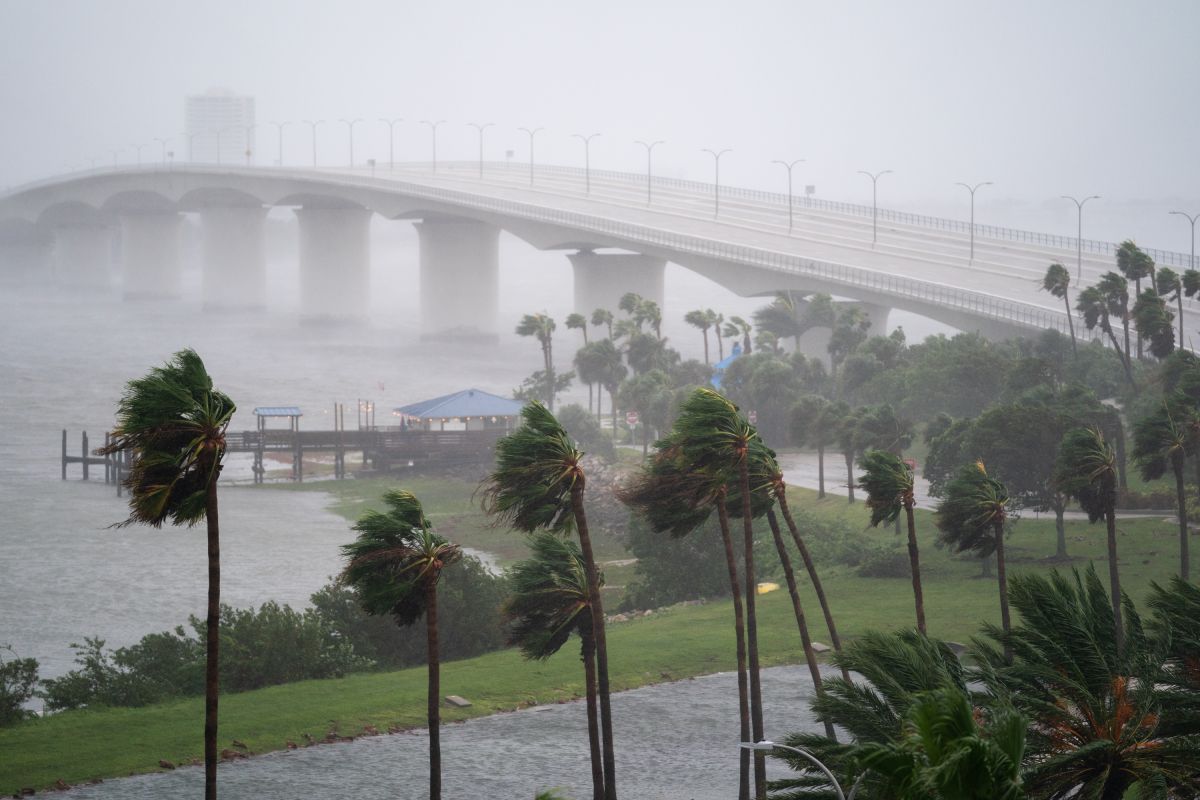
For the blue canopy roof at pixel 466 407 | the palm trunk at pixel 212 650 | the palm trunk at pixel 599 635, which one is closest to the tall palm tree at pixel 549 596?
the palm trunk at pixel 599 635

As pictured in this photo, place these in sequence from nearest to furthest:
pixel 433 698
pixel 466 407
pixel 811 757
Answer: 1. pixel 811 757
2. pixel 433 698
3. pixel 466 407

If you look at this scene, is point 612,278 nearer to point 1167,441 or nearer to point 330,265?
point 330,265

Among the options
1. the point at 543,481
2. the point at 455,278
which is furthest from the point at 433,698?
the point at 455,278

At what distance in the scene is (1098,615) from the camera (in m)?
20.4

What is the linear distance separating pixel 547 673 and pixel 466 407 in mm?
52035

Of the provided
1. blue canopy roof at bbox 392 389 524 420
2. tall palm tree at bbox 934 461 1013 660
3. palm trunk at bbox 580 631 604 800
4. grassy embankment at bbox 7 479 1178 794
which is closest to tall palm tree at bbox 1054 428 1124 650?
tall palm tree at bbox 934 461 1013 660

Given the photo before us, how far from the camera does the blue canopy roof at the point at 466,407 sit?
9056 centimetres

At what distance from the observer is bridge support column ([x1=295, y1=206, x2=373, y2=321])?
190500mm

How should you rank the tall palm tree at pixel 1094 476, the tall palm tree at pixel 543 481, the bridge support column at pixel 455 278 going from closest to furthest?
1. the tall palm tree at pixel 543 481
2. the tall palm tree at pixel 1094 476
3. the bridge support column at pixel 455 278

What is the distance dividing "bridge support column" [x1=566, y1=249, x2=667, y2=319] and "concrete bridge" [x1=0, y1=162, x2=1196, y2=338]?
15cm

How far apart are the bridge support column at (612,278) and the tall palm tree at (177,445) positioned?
115 m

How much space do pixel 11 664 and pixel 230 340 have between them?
138m

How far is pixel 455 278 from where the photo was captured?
6698 inches

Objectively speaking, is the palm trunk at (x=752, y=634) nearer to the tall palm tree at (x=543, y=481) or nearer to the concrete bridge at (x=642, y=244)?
the tall palm tree at (x=543, y=481)
